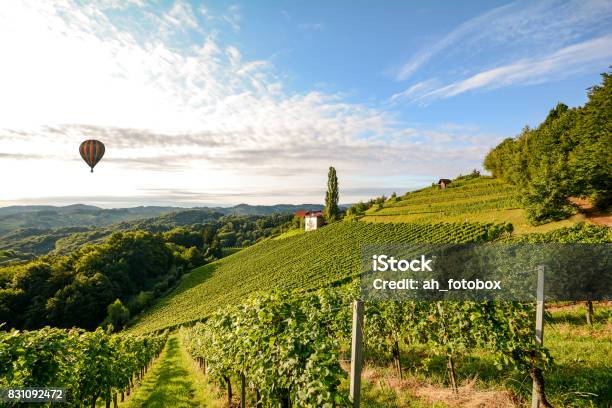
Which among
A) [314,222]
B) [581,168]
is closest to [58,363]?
[581,168]

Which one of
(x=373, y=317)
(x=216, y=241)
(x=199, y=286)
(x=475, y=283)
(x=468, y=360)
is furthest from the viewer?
(x=216, y=241)

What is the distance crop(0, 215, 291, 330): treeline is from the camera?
5409 cm

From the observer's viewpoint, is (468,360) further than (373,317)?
No

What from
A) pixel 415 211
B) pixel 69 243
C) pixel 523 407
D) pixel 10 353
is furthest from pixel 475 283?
pixel 69 243

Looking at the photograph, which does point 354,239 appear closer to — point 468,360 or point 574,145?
point 574,145

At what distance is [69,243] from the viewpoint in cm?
16512

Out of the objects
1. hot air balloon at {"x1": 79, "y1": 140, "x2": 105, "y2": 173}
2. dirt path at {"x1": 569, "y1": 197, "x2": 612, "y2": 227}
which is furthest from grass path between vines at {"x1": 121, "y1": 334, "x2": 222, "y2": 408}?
dirt path at {"x1": 569, "y1": 197, "x2": 612, "y2": 227}

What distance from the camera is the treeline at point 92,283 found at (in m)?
54.1

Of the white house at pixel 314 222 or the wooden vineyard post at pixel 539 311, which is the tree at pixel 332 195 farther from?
the wooden vineyard post at pixel 539 311

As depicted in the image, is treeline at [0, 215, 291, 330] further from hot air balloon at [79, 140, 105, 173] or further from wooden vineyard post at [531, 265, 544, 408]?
wooden vineyard post at [531, 265, 544, 408]

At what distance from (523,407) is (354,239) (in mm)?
50990

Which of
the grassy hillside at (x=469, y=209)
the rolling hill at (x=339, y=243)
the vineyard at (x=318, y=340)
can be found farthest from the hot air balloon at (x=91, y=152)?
the grassy hillside at (x=469, y=209)

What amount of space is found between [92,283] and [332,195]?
55.4 meters

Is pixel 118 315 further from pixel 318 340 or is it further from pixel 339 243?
pixel 318 340
